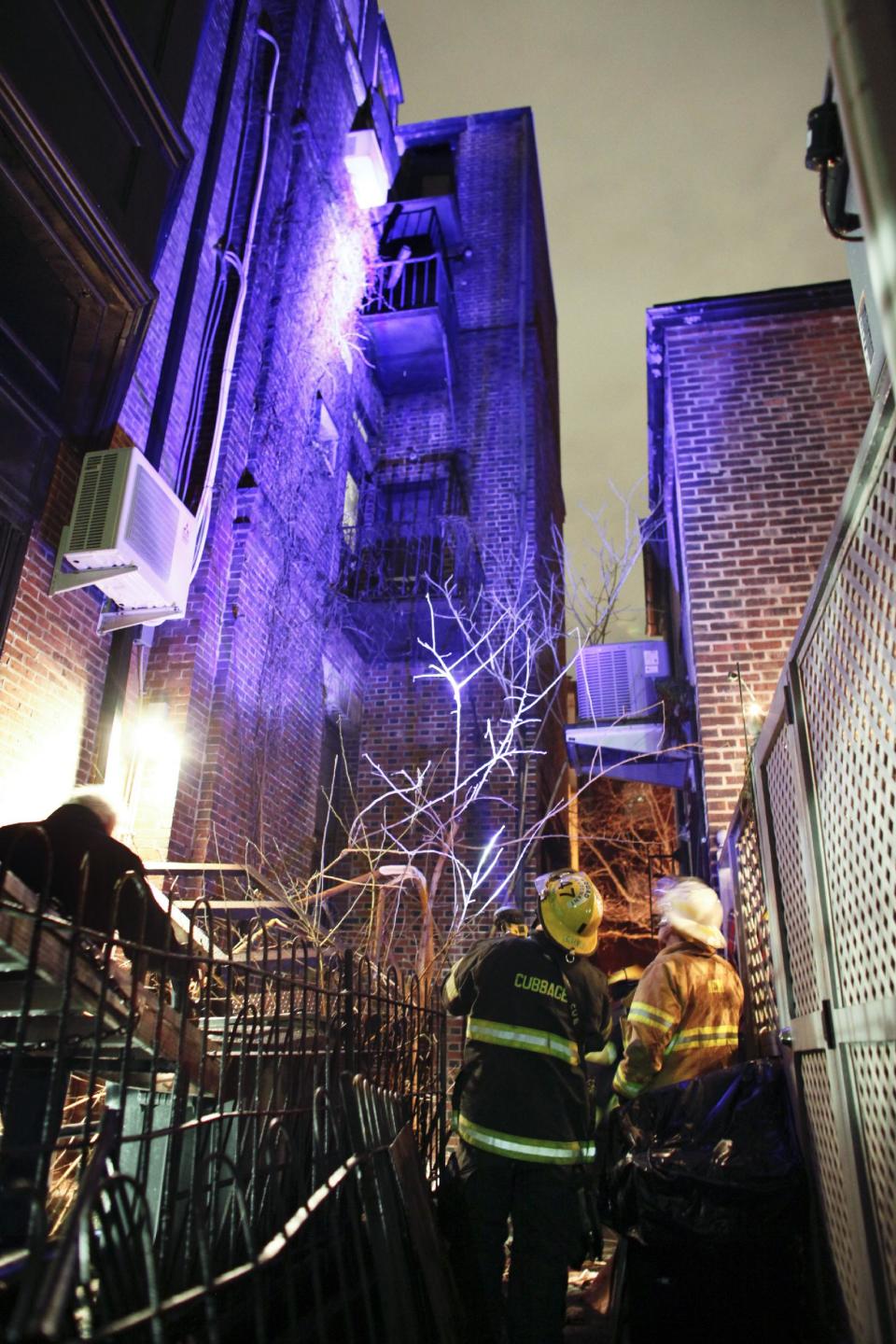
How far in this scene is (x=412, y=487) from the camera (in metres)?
12.9

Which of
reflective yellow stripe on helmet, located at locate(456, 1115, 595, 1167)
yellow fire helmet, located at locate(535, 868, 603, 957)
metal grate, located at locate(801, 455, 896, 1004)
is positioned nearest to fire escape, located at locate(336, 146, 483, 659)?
yellow fire helmet, located at locate(535, 868, 603, 957)

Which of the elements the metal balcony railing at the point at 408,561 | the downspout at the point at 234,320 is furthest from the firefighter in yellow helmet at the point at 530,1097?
the metal balcony railing at the point at 408,561

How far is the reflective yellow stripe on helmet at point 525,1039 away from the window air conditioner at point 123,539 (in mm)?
4221

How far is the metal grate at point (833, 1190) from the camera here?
271cm

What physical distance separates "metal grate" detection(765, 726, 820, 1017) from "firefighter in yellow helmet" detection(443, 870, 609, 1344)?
2.63 feet

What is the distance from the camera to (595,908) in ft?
13.3

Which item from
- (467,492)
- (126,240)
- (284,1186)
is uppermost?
(467,492)

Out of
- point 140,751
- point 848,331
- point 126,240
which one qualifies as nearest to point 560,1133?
point 140,751

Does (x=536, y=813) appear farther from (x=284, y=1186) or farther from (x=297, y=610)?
(x=284, y=1186)

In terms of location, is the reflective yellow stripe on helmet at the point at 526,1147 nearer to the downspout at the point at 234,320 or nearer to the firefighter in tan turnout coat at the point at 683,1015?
the firefighter in tan turnout coat at the point at 683,1015

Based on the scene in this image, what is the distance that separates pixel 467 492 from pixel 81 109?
7.43 m

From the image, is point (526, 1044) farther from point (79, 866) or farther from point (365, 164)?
point (365, 164)

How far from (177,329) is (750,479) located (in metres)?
5.45

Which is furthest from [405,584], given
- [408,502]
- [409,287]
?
[409,287]
